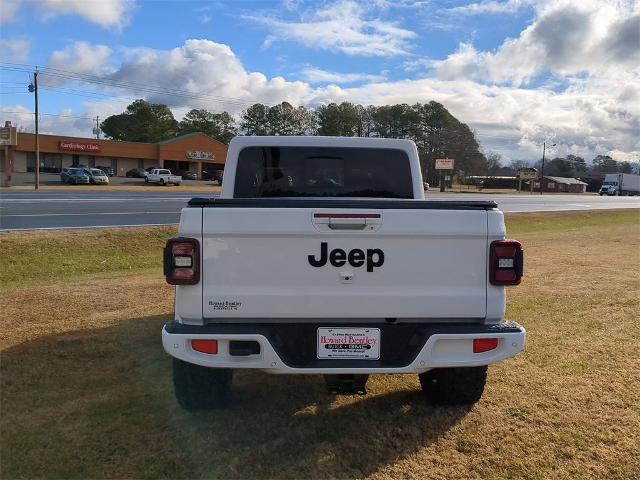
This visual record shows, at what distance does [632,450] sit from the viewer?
11.9ft

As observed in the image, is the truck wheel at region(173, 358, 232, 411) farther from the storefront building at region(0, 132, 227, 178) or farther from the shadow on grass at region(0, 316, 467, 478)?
the storefront building at region(0, 132, 227, 178)

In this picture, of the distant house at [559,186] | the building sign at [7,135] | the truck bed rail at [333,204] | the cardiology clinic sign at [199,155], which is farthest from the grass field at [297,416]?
Answer: the distant house at [559,186]

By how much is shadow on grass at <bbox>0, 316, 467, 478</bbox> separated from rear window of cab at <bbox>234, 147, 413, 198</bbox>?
1.60m

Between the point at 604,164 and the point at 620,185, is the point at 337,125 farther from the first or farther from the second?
the point at 604,164

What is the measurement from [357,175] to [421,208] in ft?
5.86

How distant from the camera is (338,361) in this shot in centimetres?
344

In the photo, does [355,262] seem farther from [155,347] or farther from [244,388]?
[155,347]

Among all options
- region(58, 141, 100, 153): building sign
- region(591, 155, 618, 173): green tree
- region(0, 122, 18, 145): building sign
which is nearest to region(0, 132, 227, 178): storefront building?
region(58, 141, 100, 153): building sign

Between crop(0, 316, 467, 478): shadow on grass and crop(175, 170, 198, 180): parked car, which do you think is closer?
crop(0, 316, 467, 478): shadow on grass

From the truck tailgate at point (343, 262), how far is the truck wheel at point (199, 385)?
619mm

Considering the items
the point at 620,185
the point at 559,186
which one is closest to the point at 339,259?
the point at 620,185

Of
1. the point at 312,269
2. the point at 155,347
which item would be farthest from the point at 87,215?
the point at 312,269

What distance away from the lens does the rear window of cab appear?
16.5 ft

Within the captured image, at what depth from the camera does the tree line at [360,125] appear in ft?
259
